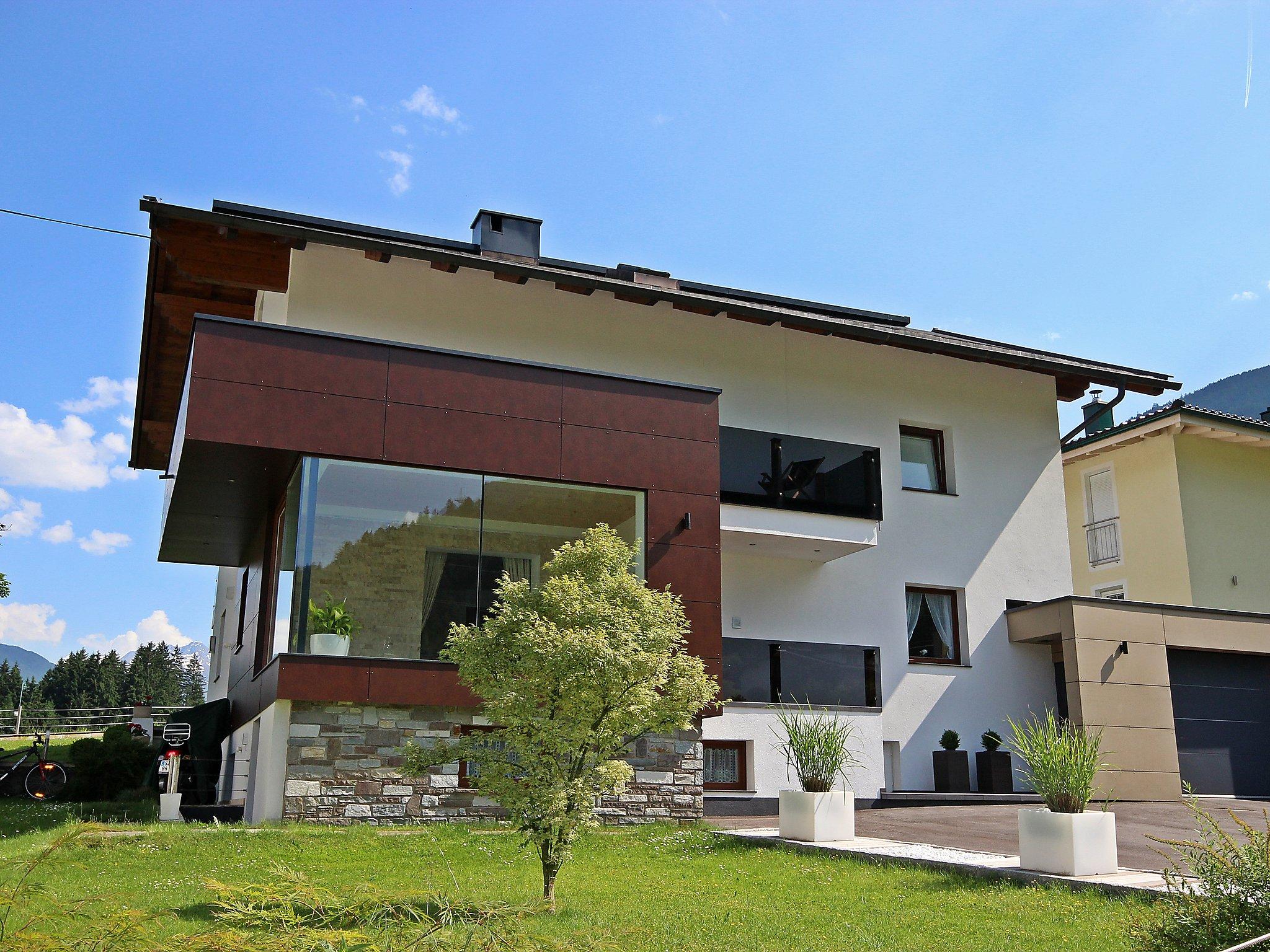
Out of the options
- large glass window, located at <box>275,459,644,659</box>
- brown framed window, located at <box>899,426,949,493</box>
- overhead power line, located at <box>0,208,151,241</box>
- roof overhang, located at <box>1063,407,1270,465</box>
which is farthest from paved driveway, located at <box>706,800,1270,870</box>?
overhead power line, located at <box>0,208,151,241</box>

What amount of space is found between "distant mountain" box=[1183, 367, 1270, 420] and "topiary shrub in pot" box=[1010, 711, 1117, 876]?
3865 inches

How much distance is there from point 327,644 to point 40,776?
25.6ft

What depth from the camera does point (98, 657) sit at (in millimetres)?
60719

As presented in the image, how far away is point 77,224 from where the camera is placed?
1393 cm

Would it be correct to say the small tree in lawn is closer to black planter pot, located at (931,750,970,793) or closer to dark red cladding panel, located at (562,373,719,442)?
dark red cladding panel, located at (562,373,719,442)

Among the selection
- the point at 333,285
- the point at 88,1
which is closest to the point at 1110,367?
the point at 333,285

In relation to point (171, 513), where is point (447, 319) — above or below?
above

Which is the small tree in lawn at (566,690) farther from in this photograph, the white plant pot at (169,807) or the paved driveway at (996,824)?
the white plant pot at (169,807)

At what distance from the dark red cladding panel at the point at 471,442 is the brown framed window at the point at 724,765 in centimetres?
514

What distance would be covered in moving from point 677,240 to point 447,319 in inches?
166

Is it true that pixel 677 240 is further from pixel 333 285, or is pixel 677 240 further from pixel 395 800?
pixel 395 800

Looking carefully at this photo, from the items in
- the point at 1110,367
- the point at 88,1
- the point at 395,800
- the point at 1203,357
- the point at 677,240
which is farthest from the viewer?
the point at 1203,357

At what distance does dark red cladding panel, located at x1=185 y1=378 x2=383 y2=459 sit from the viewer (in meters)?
11.6

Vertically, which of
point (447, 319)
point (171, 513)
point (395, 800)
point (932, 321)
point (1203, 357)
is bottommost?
point (395, 800)
